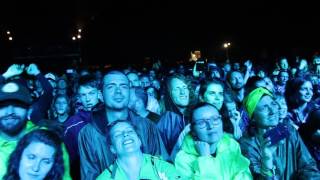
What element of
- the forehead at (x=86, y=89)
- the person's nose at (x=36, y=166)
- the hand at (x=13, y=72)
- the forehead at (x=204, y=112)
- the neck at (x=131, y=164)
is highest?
the hand at (x=13, y=72)

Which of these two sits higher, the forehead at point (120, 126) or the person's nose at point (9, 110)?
the person's nose at point (9, 110)

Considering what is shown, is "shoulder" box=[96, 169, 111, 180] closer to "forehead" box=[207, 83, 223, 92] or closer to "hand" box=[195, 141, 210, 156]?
"hand" box=[195, 141, 210, 156]

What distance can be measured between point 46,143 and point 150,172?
896 mm

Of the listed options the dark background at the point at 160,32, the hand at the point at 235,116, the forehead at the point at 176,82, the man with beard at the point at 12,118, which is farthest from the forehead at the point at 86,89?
the dark background at the point at 160,32

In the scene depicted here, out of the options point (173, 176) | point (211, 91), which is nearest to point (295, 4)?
point (211, 91)

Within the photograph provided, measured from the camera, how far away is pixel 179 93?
518 centimetres

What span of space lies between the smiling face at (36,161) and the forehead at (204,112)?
1329 mm

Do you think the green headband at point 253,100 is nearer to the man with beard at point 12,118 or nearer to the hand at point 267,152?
the hand at point 267,152

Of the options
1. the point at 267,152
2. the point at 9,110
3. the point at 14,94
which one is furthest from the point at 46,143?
the point at 267,152

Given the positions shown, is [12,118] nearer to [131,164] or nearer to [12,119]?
[12,119]

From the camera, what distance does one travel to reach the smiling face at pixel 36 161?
3.10 metres

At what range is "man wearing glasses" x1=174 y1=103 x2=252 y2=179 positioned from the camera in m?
3.41

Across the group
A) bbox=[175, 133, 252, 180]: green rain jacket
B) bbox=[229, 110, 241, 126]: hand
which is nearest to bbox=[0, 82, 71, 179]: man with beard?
bbox=[175, 133, 252, 180]: green rain jacket

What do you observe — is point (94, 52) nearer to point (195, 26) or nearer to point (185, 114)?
point (195, 26)
